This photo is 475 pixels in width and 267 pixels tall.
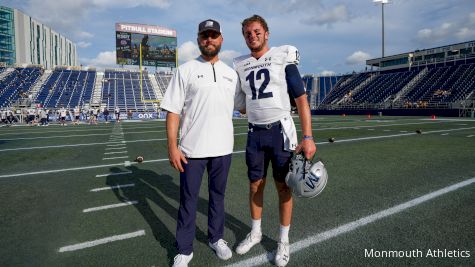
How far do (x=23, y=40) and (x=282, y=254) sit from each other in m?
73.7

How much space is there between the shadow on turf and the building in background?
5519 cm

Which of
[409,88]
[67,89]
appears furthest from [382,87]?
[67,89]

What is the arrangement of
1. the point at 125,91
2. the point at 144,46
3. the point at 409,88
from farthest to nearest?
the point at 125,91 < the point at 409,88 < the point at 144,46

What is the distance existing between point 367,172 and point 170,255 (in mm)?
3970

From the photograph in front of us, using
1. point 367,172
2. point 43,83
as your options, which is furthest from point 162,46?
point 367,172

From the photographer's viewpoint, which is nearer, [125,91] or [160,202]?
[160,202]

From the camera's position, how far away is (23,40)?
57562mm

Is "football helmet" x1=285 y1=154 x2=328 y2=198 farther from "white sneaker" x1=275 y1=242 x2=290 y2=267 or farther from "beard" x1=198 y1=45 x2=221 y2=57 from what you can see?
"beard" x1=198 y1=45 x2=221 y2=57

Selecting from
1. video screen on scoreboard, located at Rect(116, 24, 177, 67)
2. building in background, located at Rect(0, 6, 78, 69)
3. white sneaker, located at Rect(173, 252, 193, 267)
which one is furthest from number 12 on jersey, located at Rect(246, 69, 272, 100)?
building in background, located at Rect(0, 6, 78, 69)

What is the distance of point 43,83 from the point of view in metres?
41.5

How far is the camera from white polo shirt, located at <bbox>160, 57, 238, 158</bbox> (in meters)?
2.35

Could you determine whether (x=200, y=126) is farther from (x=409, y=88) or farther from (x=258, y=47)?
(x=409, y=88)

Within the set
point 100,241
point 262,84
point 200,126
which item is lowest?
point 100,241

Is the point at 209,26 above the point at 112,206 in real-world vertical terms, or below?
above
